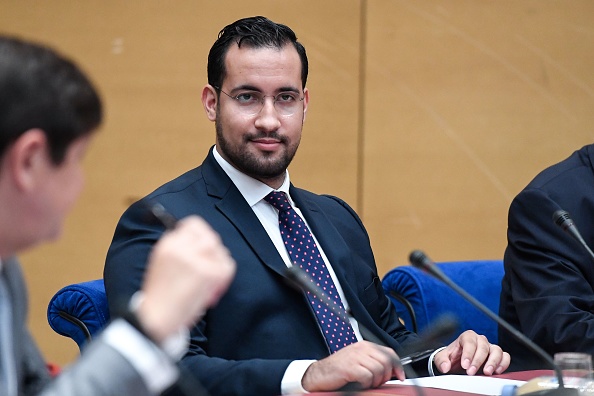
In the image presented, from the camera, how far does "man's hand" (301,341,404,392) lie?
1.75 metres

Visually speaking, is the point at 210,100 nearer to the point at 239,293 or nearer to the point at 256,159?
the point at 256,159

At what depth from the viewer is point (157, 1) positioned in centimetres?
400

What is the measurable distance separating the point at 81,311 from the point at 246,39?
2.70ft

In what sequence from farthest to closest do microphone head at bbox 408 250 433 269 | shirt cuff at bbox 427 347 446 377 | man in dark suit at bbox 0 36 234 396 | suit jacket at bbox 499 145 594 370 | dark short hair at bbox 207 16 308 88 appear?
dark short hair at bbox 207 16 308 88, suit jacket at bbox 499 145 594 370, shirt cuff at bbox 427 347 446 377, microphone head at bbox 408 250 433 269, man in dark suit at bbox 0 36 234 396

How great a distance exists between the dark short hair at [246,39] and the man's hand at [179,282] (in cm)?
137

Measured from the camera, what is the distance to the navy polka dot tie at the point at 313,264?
7.36 feet

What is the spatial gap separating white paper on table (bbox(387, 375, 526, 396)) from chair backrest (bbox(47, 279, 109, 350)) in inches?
30.3

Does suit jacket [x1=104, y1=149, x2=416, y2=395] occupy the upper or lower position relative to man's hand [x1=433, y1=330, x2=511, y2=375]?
upper

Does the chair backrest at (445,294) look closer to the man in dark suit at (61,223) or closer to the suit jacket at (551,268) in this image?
the suit jacket at (551,268)

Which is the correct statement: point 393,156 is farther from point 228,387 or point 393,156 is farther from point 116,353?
point 116,353

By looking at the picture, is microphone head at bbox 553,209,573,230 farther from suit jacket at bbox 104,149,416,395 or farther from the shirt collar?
the shirt collar

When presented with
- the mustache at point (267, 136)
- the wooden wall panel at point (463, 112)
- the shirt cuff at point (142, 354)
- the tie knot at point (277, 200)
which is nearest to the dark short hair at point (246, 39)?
the mustache at point (267, 136)

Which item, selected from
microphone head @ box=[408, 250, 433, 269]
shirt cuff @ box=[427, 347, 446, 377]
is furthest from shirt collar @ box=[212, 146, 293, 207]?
microphone head @ box=[408, 250, 433, 269]

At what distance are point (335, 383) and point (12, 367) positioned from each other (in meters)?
0.71
